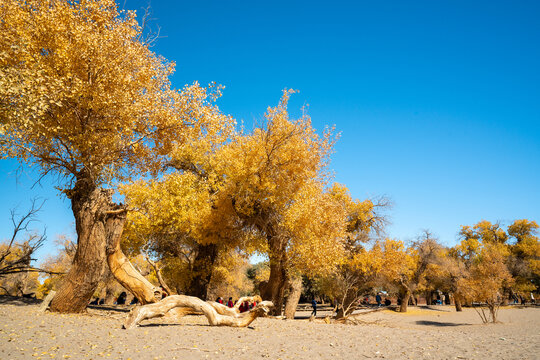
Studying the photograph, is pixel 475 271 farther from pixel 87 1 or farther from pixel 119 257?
pixel 87 1

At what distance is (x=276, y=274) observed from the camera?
17062mm

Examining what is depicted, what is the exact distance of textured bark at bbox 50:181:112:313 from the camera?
35.0ft

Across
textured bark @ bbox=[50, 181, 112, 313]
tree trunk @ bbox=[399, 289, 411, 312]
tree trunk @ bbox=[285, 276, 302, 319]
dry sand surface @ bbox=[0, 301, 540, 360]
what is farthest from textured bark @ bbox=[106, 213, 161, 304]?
tree trunk @ bbox=[399, 289, 411, 312]

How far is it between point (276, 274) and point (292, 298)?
536 cm

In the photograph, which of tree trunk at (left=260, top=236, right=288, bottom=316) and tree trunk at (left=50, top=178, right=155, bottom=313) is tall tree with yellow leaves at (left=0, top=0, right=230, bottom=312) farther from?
tree trunk at (left=260, top=236, right=288, bottom=316)

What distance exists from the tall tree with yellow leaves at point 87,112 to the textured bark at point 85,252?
0.03 meters

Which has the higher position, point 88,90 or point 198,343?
point 88,90

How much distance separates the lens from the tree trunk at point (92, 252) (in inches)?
421

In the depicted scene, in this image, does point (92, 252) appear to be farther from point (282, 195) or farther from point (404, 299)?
point (404, 299)

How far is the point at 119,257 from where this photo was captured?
39.7 ft

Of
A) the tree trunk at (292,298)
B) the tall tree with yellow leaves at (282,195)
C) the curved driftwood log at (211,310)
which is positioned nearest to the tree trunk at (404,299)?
the tree trunk at (292,298)

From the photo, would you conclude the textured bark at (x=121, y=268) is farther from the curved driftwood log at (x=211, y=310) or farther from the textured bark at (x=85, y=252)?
the curved driftwood log at (x=211, y=310)

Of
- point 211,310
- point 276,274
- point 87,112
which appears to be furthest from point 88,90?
point 276,274

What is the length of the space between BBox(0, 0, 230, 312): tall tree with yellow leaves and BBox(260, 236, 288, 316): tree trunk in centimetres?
701
